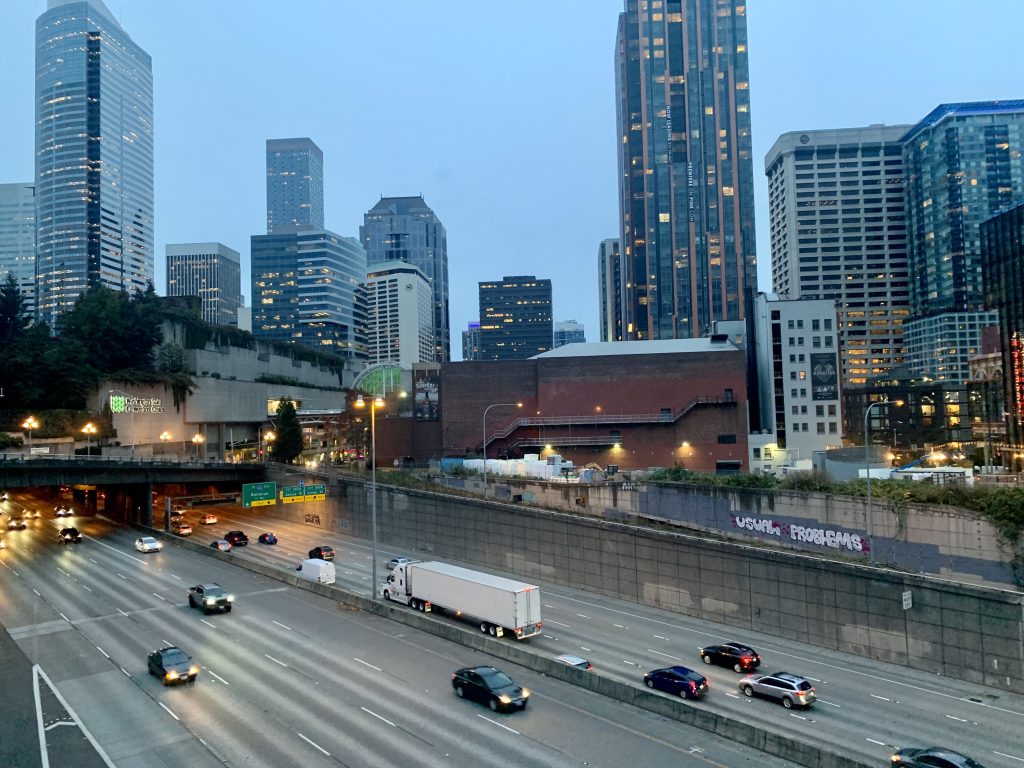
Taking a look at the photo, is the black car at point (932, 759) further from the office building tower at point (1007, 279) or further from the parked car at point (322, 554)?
the office building tower at point (1007, 279)

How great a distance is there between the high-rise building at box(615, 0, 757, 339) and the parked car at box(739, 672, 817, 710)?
555ft

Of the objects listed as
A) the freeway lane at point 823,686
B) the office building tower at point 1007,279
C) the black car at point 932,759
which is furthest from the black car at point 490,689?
the office building tower at point 1007,279

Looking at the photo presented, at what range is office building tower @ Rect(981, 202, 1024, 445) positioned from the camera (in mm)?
123375

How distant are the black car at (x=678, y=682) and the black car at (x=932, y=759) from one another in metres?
7.10

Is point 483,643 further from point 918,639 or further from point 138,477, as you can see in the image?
point 138,477

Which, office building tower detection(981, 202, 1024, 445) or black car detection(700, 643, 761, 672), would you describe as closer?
black car detection(700, 643, 761, 672)

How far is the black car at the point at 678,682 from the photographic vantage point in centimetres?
2633

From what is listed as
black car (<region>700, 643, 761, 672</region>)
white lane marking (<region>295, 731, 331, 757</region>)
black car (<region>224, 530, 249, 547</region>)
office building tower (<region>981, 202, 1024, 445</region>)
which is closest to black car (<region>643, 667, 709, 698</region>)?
black car (<region>700, 643, 761, 672</region>)

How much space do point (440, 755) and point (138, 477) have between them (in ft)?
172

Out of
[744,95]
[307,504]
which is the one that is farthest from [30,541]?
[744,95]

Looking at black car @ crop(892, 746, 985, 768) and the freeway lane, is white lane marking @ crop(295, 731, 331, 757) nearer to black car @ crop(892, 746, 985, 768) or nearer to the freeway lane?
the freeway lane

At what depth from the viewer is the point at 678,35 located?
19412 centimetres

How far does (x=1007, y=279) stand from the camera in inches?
5084

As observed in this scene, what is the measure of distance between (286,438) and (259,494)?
74.8ft
